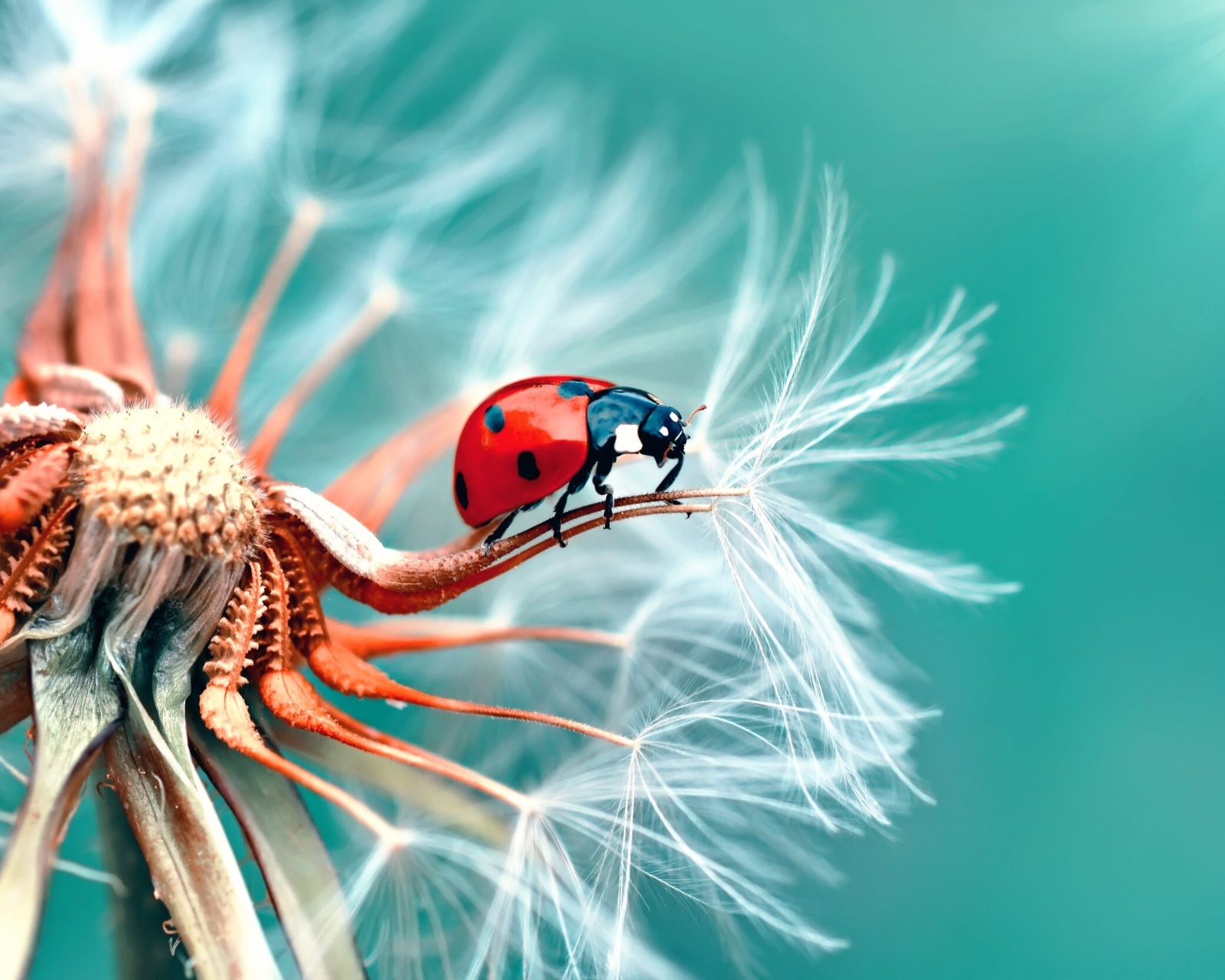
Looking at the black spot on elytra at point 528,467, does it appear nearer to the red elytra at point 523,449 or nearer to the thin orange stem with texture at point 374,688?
the red elytra at point 523,449

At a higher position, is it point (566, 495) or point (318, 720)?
point (566, 495)

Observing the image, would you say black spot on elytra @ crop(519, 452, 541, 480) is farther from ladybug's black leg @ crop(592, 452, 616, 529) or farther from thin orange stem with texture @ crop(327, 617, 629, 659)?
thin orange stem with texture @ crop(327, 617, 629, 659)

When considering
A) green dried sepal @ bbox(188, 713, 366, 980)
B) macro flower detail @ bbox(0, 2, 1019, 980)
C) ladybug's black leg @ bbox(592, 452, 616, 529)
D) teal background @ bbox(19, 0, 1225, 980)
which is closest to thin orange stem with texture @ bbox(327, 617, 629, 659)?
macro flower detail @ bbox(0, 2, 1019, 980)

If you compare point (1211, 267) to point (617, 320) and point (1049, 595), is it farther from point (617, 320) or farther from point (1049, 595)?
point (617, 320)

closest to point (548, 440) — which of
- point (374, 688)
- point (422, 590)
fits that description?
point (422, 590)

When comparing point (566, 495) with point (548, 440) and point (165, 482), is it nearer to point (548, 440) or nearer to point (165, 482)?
point (548, 440)

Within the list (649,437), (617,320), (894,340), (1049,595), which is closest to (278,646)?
(649,437)
